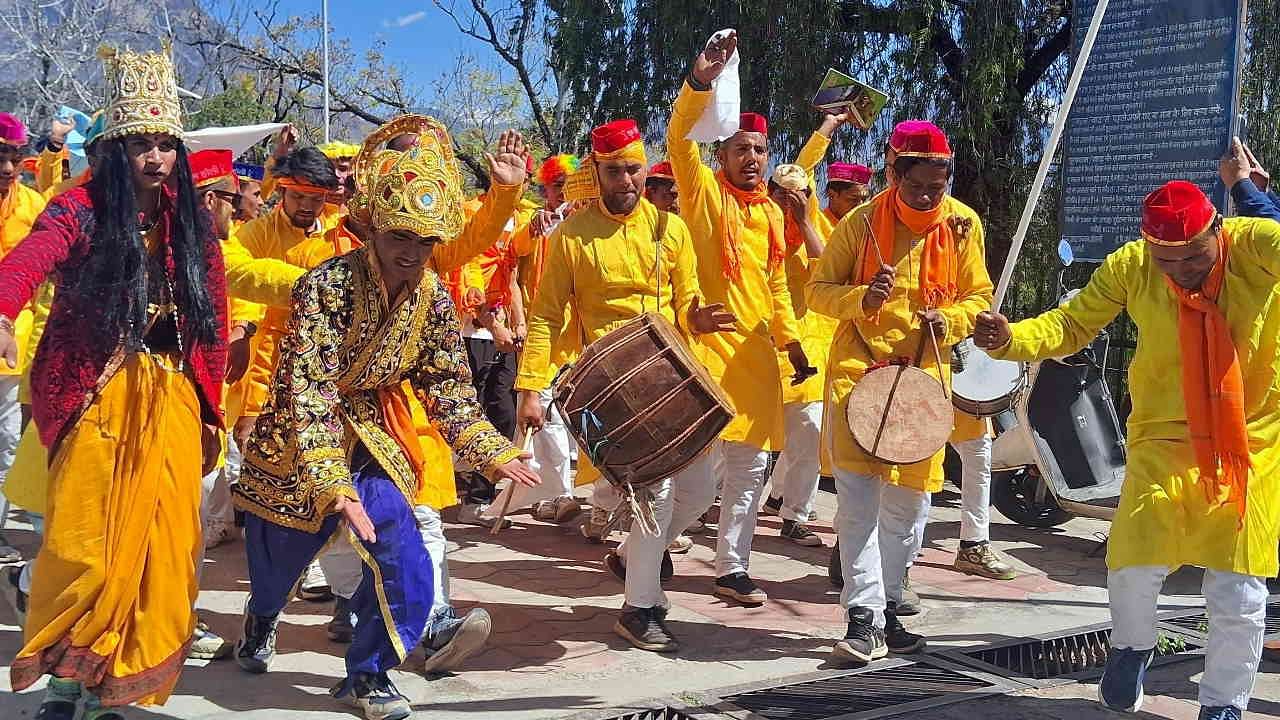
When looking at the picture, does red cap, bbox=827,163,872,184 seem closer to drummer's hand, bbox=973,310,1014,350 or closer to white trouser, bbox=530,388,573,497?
white trouser, bbox=530,388,573,497

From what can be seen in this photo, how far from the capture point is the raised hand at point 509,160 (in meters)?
5.37

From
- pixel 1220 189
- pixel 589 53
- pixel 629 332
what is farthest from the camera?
pixel 589 53

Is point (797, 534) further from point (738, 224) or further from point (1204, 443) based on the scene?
point (1204, 443)

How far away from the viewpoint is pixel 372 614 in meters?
4.50

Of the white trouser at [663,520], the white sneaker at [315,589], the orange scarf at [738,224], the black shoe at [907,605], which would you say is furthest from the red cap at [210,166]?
the black shoe at [907,605]

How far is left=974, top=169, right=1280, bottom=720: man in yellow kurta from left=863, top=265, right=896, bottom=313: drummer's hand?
93 centimetres

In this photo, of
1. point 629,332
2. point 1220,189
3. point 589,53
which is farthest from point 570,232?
point 589,53

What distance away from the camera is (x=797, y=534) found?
8008 mm

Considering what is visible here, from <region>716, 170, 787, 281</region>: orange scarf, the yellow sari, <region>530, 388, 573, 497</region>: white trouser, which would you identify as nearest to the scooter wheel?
<region>716, 170, 787, 281</region>: orange scarf

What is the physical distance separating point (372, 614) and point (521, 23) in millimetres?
16394

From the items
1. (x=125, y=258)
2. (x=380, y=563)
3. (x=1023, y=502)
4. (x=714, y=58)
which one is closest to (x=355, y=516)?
(x=380, y=563)

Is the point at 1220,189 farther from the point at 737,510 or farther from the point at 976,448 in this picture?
the point at 737,510

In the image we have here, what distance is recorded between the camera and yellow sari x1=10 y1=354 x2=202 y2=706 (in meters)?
3.95

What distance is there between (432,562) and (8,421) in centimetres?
348
